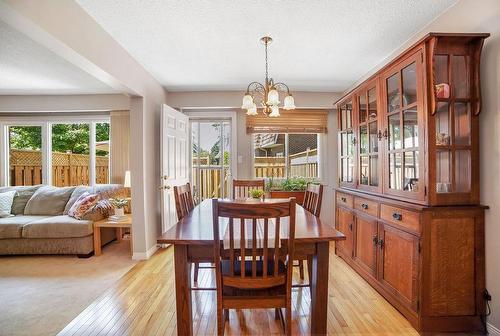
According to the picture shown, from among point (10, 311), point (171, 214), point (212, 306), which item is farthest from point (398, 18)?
point (10, 311)

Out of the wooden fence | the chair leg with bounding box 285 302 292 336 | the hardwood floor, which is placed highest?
the wooden fence

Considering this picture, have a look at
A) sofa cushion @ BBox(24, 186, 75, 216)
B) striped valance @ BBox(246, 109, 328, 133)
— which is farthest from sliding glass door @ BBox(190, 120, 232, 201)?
sofa cushion @ BBox(24, 186, 75, 216)

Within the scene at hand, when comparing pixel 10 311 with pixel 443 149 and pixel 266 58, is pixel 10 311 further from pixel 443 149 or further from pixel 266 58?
pixel 443 149

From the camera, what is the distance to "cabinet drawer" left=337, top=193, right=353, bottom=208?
9.98ft

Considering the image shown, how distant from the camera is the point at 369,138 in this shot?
277 centimetres

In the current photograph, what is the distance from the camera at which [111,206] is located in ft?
13.0

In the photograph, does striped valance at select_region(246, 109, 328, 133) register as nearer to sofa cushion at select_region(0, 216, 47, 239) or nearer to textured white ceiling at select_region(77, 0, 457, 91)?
textured white ceiling at select_region(77, 0, 457, 91)

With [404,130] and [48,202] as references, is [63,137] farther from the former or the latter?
[404,130]

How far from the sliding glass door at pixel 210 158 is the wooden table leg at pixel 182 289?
3.12 m

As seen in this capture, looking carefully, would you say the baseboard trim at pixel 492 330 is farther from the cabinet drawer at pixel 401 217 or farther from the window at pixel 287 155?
the window at pixel 287 155

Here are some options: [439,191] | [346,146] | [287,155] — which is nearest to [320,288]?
[439,191]

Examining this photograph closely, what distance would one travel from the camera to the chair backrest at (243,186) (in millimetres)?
3436

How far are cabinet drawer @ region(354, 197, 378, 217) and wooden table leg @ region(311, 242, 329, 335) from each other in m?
1.02

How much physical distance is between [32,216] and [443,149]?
16.2 ft
